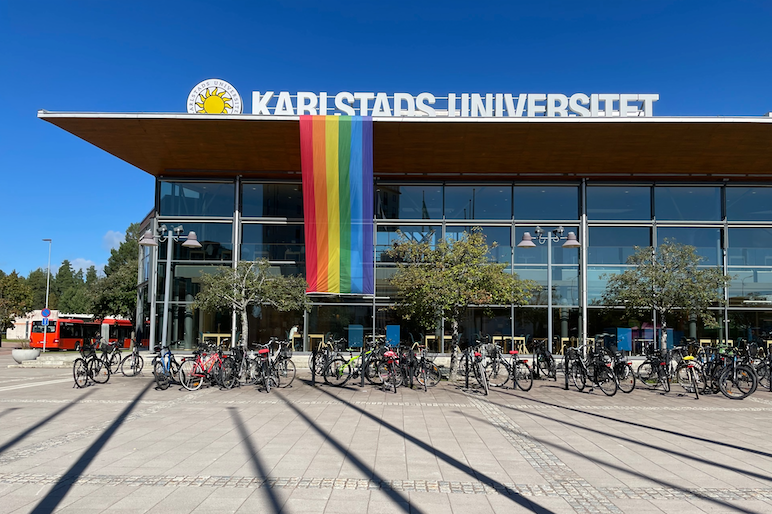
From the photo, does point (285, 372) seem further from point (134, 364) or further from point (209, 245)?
point (209, 245)

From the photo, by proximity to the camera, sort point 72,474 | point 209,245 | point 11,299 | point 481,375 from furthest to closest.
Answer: point 11,299, point 209,245, point 481,375, point 72,474

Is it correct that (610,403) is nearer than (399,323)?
Yes

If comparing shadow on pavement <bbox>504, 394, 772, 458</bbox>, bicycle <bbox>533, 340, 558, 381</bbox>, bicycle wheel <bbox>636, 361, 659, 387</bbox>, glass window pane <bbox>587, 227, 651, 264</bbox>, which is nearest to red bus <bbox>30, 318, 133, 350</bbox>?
glass window pane <bbox>587, 227, 651, 264</bbox>

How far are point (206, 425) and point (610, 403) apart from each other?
821 centimetres

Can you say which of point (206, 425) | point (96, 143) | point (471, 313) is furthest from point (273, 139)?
point (206, 425)

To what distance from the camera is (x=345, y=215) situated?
22.3 m

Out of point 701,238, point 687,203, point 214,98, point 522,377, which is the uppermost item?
point 214,98

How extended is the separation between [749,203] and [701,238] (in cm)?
249

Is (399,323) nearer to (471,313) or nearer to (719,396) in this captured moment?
(471,313)

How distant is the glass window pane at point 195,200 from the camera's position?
80.1 feet

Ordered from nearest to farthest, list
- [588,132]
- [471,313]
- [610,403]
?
1. [610,403]
2. [588,132]
3. [471,313]

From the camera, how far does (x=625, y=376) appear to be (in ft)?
47.2

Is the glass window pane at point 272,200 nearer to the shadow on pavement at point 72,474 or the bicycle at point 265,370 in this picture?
the bicycle at point 265,370

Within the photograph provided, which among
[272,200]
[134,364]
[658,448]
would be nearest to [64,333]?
[272,200]
